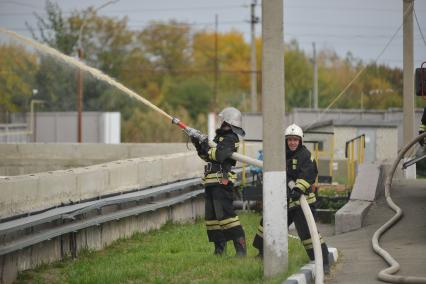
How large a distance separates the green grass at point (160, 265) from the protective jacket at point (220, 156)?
0.98 m

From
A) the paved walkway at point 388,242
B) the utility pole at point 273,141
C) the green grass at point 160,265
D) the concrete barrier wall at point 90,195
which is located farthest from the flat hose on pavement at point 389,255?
the concrete barrier wall at point 90,195

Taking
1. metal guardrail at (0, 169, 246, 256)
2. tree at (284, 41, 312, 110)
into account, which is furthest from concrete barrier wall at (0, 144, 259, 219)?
tree at (284, 41, 312, 110)

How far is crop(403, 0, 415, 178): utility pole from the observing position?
20844 mm

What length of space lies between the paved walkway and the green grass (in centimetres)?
59

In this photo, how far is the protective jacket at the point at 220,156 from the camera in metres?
11.5

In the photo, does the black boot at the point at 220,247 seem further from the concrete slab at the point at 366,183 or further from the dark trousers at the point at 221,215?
the concrete slab at the point at 366,183

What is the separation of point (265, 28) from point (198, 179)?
913 centimetres

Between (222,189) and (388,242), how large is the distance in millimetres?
2642

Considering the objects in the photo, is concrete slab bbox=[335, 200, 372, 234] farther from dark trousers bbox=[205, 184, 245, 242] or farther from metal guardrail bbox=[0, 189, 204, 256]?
dark trousers bbox=[205, 184, 245, 242]

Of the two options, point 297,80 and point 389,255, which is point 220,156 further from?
point 297,80

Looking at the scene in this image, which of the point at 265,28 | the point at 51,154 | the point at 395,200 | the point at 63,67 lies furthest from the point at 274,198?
the point at 63,67


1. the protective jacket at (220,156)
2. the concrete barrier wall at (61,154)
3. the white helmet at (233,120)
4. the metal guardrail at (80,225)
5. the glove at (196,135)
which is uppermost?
the white helmet at (233,120)

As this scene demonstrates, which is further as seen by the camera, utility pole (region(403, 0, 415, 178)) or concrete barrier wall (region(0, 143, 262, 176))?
concrete barrier wall (region(0, 143, 262, 176))

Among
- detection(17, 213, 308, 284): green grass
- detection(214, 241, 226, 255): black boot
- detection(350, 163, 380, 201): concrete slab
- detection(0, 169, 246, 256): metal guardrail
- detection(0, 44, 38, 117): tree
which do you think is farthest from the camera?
Answer: detection(0, 44, 38, 117): tree
